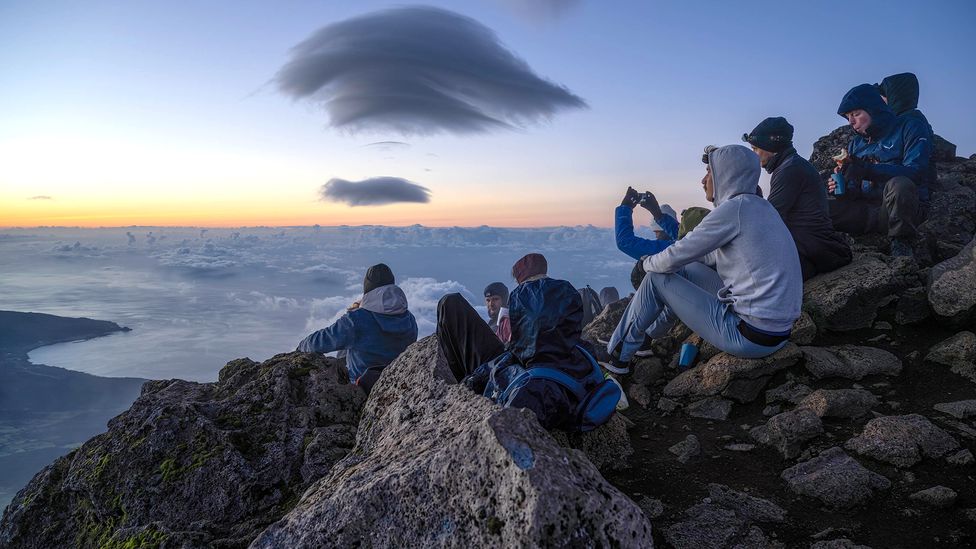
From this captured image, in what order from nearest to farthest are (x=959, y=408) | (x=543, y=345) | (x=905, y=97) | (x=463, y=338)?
(x=543, y=345), (x=463, y=338), (x=959, y=408), (x=905, y=97)

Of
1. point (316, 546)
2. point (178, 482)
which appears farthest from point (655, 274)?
point (178, 482)

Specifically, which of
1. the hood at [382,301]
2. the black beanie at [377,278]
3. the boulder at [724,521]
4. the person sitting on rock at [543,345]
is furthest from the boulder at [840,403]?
the black beanie at [377,278]

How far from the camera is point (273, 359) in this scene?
25.0 ft

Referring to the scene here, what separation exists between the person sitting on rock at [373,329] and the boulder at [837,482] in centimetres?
612

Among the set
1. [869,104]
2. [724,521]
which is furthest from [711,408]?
[869,104]

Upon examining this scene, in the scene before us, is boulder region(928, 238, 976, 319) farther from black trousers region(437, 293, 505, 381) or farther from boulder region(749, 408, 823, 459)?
black trousers region(437, 293, 505, 381)

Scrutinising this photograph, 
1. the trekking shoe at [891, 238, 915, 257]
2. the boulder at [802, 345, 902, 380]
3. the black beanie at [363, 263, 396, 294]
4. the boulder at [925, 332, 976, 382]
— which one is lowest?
the boulder at [802, 345, 902, 380]

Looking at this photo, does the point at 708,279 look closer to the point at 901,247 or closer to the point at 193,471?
the point at 901,247

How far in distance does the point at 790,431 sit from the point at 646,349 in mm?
3349

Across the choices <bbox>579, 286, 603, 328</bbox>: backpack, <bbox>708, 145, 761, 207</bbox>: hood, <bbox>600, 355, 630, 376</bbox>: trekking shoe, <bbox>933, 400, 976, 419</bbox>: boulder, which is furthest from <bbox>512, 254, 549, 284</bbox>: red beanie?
<bbox>579, 286, 603, 328</bbox>: backpack

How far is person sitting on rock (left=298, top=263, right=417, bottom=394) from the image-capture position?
855 cm

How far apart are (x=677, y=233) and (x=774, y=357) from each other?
326 cm

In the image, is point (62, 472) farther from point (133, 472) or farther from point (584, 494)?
point (584, 494)

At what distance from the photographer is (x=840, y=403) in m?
6.16
